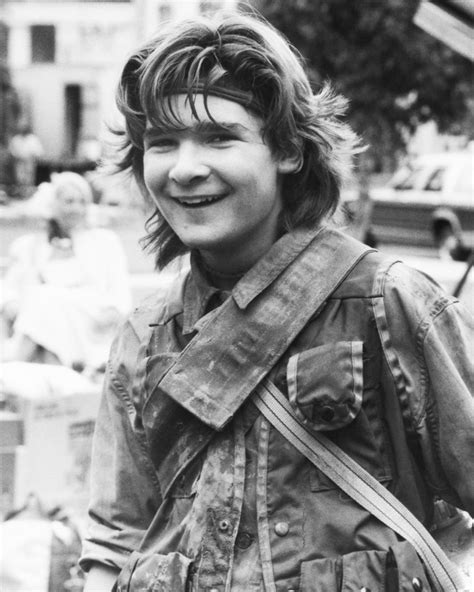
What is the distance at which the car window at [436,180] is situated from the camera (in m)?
21.9

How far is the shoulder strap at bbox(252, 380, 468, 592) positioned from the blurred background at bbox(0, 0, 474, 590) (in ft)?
1.74

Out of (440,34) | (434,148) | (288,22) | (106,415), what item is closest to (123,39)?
(434,148)

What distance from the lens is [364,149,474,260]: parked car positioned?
21250mm

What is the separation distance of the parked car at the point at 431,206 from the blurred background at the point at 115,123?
27 millimetres

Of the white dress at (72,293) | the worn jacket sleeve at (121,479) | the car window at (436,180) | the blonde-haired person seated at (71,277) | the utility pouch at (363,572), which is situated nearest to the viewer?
the utility pouch at (363,572)

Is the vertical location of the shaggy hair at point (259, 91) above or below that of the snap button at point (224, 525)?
above

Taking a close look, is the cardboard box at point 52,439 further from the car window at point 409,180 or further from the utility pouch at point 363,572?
the car window at point 409,180

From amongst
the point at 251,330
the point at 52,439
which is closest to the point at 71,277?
the point at 52,439

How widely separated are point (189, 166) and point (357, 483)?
22.9 inches

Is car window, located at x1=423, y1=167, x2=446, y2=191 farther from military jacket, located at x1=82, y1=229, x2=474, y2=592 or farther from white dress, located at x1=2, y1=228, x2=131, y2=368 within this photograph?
military jacket, located at x1=82, y1=229, x2=474, y2=592

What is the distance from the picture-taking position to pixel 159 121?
213 cm

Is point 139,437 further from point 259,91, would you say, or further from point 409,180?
point 409,180

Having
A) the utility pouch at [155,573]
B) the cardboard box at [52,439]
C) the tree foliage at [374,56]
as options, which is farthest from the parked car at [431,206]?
the utility pouch at [155,573]

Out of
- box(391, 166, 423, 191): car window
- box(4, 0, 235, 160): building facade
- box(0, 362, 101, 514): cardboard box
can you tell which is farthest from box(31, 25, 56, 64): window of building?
box(0, 362, 101, 514): cardboard box
